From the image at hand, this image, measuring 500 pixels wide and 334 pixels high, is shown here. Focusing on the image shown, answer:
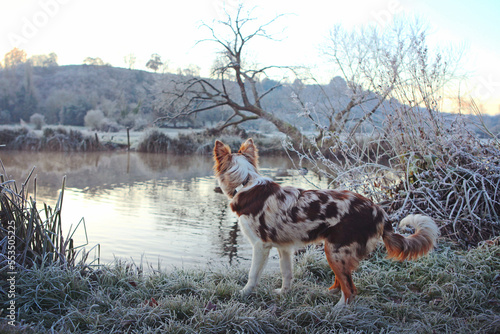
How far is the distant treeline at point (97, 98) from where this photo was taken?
106 ft

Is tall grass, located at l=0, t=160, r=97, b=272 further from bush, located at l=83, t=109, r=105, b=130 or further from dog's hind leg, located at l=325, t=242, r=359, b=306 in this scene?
bush, located at l=83, t=109, r=105, b=130

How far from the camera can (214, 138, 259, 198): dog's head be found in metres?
4.01

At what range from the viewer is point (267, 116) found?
2127 centimetres

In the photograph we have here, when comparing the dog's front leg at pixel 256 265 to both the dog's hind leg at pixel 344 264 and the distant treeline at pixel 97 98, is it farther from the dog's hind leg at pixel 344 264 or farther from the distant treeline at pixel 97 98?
the distant treeline at pixel 97 98

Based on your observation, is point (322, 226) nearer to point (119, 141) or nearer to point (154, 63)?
point (119, 141)

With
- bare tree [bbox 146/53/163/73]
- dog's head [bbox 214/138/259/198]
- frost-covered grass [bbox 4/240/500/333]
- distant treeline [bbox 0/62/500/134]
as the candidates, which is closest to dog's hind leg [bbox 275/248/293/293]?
frost-covered grass [bbox 4/240/500/333]

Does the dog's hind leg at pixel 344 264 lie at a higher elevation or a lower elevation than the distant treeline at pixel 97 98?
lower

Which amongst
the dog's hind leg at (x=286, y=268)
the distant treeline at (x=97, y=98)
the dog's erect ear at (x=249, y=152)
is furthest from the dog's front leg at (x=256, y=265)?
the distant treeline at (x=97, y=98)

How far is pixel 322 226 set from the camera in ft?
11.7

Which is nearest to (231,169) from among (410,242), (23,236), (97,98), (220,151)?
(220,151)

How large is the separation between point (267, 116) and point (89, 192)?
1244 cm

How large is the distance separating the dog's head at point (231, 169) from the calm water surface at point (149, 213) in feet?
5.59

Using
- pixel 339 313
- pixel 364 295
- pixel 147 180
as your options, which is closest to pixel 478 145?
pixel 364 295

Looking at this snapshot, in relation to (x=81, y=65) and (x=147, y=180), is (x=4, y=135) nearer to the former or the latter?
(x=147, y=180)
